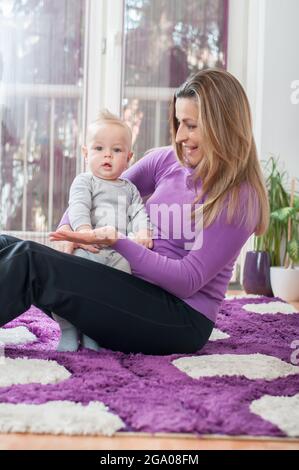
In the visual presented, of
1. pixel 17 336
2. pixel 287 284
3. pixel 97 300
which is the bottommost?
pixel 287 284

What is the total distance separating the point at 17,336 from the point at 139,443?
3.33 feet

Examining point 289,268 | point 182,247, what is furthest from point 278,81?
point 182,247

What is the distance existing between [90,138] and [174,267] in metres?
0.55

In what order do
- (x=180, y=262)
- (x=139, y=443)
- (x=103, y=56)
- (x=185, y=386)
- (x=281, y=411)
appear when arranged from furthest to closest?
1. (x=103, y=56)
2. (x=180, y=262)
3. (x=185, y=386)
4. (x=281, y=411)
5. (x=139, y=443)

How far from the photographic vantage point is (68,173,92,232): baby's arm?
214 cm

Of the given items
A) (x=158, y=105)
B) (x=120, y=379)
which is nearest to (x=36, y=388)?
(x=120, y=379)

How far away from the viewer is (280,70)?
409 cm

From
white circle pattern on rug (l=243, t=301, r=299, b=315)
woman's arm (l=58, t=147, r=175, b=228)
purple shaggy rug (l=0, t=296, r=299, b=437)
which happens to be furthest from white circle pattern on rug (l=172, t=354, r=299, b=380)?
white circle pattern on rug (l=243, t=301, r=299, b=315)

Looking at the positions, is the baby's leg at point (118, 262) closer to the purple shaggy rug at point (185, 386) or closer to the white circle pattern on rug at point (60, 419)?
the purple shaggy rug at point (185, 386)

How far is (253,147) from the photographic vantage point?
2.08m

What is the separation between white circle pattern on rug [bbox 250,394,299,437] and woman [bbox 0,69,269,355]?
462 millimetres

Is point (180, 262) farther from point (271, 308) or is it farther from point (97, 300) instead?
→ point (271, 308)

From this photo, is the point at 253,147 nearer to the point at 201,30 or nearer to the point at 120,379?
the point at 120,379

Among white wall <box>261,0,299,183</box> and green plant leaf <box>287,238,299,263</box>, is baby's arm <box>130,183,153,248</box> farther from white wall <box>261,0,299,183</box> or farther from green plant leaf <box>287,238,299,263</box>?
white wall <box>261,0,299,183</box>
